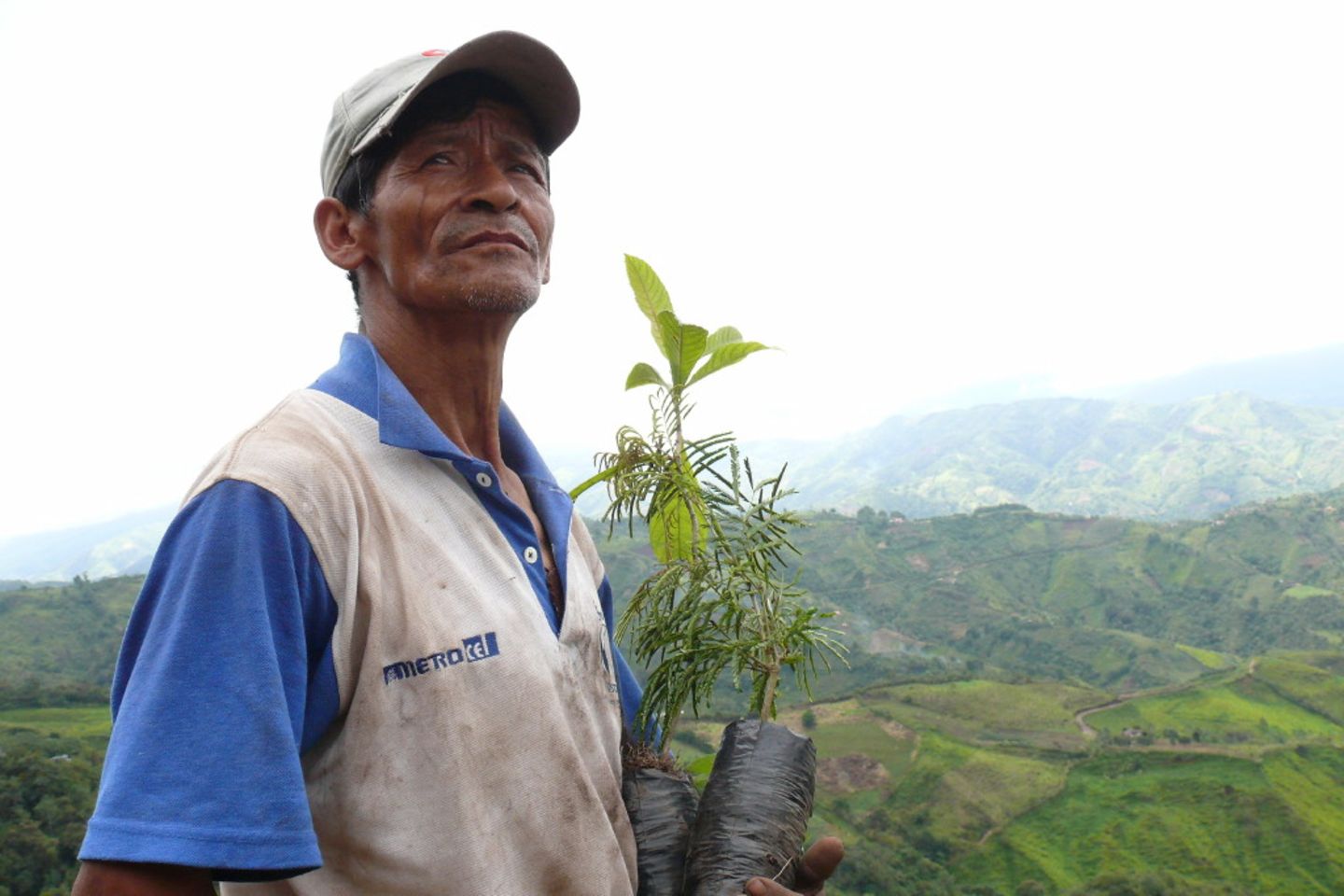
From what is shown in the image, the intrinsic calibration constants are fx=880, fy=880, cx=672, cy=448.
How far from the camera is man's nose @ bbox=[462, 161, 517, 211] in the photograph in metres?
1.89

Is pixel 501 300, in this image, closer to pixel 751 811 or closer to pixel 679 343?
pixel 679 343

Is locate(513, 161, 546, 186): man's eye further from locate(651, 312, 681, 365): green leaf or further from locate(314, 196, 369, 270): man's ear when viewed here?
locate(651, 312, 681, 365): green leaf

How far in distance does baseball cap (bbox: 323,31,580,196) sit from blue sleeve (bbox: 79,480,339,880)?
89 centimetres

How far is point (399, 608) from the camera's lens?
1501mm

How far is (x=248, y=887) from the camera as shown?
1484 millimetres

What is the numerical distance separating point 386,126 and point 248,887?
1417mm

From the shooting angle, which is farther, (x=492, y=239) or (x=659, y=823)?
(x=659, y=823)

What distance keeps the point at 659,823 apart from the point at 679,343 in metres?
1.33

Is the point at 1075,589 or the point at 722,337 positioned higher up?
the point at 722,337

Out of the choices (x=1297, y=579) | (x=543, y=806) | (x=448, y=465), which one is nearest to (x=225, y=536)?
(x=448, y=465)

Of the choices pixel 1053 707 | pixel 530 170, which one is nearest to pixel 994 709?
pixel 1053 707

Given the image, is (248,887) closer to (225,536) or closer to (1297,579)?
(225,536)

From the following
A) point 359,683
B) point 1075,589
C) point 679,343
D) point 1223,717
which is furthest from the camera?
point 1075,589

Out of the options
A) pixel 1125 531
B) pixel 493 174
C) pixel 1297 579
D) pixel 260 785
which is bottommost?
pixel 1297 579
